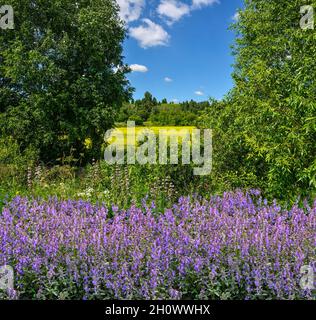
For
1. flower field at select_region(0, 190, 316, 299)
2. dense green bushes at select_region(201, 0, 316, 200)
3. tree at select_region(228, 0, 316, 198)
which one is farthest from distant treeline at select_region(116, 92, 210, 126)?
flower field at select_region(0, 190, 316, 299)

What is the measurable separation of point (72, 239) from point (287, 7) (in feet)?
27.1

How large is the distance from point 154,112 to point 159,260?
32.4 metres

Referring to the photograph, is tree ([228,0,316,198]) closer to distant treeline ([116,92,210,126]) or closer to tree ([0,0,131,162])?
tree ([0,0,131,162])

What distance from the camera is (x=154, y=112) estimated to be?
35906 mm

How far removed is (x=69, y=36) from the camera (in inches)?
841

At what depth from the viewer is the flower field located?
3.67 m

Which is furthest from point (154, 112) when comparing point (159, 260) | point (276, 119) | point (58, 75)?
point (159, 260)

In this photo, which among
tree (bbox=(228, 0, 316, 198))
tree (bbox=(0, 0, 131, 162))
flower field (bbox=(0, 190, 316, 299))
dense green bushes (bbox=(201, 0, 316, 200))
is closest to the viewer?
flower field (bbox=(0, 190, 316, 299))

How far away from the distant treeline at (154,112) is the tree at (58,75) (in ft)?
22.0

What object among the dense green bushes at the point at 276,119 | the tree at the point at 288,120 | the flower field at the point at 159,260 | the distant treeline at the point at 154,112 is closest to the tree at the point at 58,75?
the distant treeline at the point at 154,112

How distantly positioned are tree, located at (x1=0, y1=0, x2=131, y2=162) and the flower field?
1552 cm

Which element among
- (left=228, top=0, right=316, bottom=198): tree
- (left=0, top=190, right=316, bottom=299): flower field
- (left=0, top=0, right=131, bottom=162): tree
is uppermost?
(left=0, top=0, right=131, bottom=162): tree

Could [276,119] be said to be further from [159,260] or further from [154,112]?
[154,112]

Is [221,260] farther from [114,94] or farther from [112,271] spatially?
[114,94]
